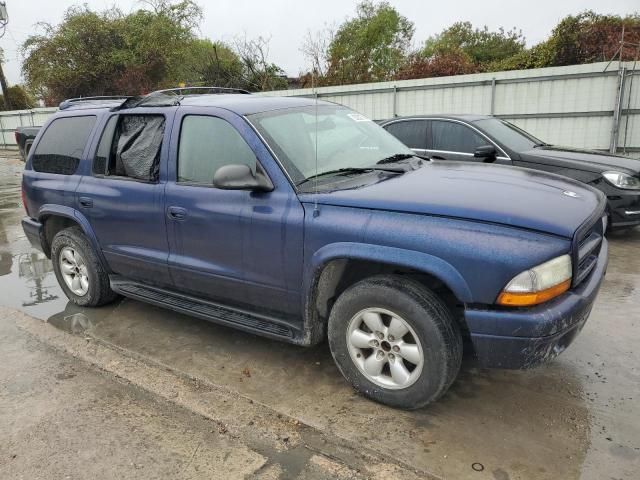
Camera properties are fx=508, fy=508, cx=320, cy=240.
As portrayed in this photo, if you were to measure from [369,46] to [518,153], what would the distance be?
22534 mm

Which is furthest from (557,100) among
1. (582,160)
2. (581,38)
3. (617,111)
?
(581,38)

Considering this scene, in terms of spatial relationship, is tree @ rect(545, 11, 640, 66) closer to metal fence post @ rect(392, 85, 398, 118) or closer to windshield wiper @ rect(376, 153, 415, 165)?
metal fence post @ rect(392, 85, 398, 118)

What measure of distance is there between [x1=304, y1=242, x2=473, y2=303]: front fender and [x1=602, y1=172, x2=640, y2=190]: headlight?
4552mm

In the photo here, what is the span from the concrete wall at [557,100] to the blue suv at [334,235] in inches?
240

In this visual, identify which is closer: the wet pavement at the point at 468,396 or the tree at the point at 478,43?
the wet pavement at the point at 468,396

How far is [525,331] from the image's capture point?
250cm

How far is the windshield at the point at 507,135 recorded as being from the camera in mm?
6617

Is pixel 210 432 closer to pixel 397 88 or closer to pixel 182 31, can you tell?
pixel 397 88

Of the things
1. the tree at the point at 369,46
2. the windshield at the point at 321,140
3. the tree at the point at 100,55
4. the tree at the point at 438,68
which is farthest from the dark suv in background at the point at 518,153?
the tree at the point at 100,55

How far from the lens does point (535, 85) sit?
11.3m

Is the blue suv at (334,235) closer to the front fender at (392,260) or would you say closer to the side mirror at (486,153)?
the front fender at (392,260)

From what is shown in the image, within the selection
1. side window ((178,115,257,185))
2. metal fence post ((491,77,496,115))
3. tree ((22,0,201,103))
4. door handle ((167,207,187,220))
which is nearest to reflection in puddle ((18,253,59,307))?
door handle ((167,207,187,220))

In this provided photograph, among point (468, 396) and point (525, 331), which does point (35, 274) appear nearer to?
point (468, 396)

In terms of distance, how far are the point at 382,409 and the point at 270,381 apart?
2.63ft
